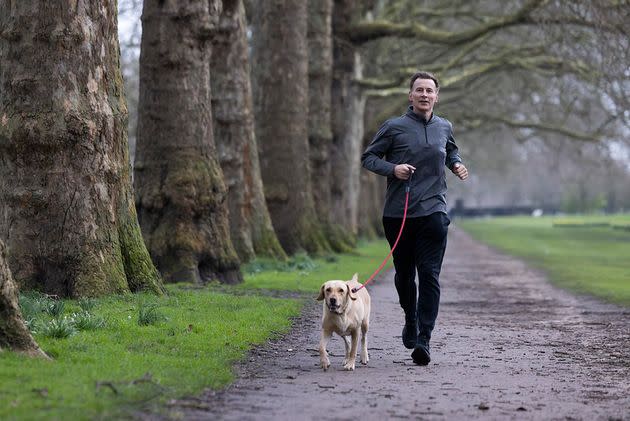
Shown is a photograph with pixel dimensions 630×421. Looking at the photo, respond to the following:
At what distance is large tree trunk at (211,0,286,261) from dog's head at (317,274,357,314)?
40.4ft

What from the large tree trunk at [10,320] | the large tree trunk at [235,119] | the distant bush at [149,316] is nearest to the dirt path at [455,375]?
the distant bush at [149,316]

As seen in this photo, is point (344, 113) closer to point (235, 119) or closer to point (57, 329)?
point (235, 119)

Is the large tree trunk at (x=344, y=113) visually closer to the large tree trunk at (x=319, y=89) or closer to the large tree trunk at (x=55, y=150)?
the large tree trunk at (x=319, y=89)

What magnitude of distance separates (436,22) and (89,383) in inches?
1520

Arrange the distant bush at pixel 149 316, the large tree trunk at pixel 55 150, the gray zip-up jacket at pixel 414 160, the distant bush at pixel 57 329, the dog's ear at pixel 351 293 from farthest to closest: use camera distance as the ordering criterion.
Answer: the large tree trunk at pixel 55 150, the distant bush at pixel 149 316, the gray zip-up jacket at pixel 414 160, the dog's ear at pixel 351 293, the distant bush at pixel 57 329

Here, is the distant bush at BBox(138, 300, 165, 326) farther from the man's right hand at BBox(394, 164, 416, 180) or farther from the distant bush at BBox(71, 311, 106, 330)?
the man's right hand at BBox(394, 164, 416, 180)

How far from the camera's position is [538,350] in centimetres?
1186

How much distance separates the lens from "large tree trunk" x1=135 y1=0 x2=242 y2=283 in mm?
17234

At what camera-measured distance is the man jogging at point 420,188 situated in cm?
1037

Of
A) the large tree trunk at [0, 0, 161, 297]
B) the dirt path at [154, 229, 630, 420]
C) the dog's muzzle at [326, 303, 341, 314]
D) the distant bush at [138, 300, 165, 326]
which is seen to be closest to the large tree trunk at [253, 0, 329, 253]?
the dirt path at [154, 229, 630, 420]

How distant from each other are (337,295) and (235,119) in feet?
Result: 42.7

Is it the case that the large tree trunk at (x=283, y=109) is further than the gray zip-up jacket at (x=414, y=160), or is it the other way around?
the large tree trunk at (x=283, y=109)

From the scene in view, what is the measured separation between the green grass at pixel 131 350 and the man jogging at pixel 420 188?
1.65 m

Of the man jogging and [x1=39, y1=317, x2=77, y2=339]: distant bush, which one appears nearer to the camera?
[x1=39, y1=317, x2=77, y2=339]: distant bush
